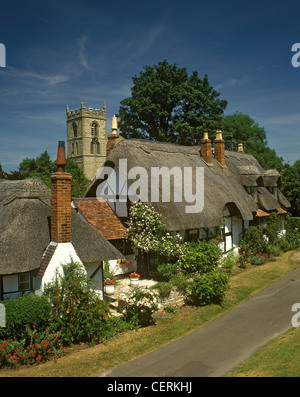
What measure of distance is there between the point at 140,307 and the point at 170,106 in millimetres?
26328

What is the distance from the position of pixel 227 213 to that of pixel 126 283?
330 inches

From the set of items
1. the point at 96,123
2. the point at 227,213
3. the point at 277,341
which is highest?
the point at 96,123

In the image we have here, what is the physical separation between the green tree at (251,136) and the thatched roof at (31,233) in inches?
1564

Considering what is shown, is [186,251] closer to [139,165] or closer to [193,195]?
[193,195]

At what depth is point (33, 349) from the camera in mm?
9125

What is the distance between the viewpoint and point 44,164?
5103 centimetres

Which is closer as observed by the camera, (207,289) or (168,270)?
(207,289)

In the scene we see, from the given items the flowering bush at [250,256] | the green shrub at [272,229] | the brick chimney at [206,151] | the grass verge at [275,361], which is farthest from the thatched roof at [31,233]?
the green shrub at [272,229]

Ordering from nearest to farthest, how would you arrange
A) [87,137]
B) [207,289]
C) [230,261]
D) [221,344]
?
[221,344] < [207,289] < [230,261] < [87,137]

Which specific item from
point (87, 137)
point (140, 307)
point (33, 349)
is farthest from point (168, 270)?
point (87, 137)

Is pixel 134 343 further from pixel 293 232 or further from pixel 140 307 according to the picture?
pixel 293 232

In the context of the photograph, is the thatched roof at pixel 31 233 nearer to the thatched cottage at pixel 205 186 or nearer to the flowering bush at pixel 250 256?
the thatched cottage at pixel 205 186

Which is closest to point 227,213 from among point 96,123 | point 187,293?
point 187,293
